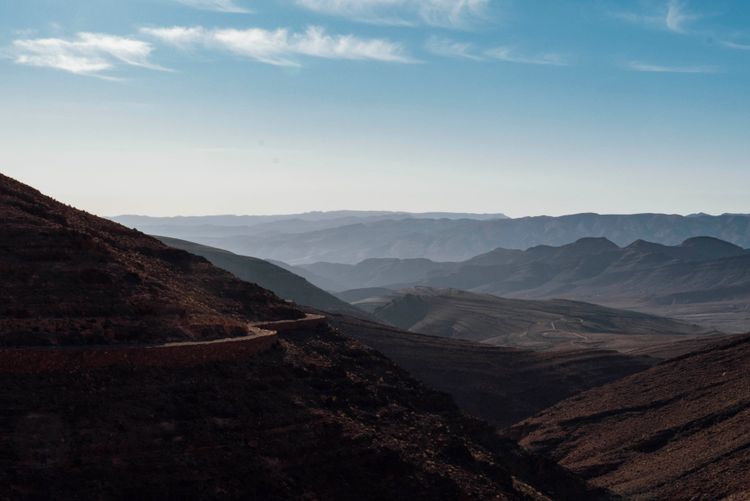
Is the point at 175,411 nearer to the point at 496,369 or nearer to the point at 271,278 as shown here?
the point at 496,369

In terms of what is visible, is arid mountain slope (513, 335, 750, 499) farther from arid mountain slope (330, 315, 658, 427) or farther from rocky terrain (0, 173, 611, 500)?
arid mountain slope (330, 315, 658, 427)

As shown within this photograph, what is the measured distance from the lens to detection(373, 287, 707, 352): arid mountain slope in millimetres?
112688

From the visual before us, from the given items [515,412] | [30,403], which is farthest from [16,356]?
[515,412]

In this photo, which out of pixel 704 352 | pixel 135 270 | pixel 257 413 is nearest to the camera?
pixel 257 413

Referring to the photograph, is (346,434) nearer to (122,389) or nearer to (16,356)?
Result: (122,389)

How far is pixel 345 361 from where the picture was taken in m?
30.1

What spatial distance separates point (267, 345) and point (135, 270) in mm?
4827

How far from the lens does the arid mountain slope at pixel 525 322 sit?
11269cm

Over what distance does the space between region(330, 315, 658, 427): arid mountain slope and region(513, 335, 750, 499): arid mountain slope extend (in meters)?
Result: 6.79

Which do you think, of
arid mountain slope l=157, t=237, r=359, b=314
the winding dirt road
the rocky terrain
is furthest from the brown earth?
arid mountain slope l=157, t=237, r=359, b=314

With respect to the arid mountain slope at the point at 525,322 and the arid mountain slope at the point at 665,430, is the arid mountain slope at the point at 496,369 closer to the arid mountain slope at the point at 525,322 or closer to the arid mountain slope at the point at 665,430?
the arid mountain slope at the point at 665,430

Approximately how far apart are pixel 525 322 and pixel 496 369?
74.4 metres

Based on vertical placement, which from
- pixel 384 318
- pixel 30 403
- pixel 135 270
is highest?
Result: pixel 135 270

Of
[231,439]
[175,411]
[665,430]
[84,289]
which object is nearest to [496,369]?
[665,430]
